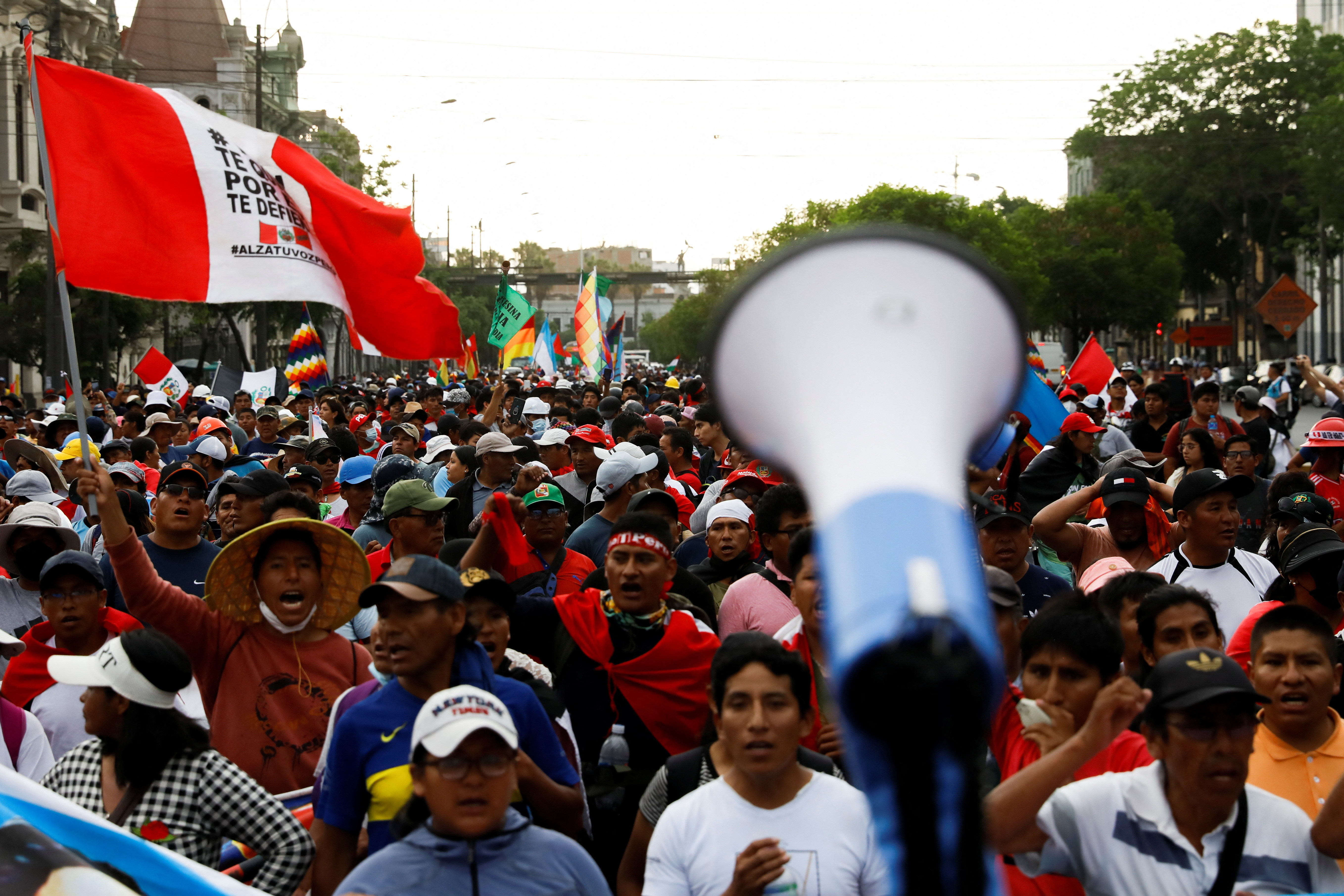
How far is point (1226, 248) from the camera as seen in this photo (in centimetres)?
5931

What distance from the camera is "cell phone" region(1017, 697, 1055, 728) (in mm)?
3137

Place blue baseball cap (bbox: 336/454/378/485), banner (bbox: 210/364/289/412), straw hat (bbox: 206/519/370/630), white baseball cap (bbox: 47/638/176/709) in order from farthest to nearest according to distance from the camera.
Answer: banner (bbox: 210/364/289/412), blue baseball cap (bbox: 336/454/378/485), straw hat (bbox: 206/519/370/630), white baseball cap (bbox: 47/638/176/709)

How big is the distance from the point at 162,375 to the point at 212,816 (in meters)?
17.5

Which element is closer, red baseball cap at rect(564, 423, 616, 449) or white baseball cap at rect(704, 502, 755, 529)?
white baseball cap at rect(704, 502, 755, 529)

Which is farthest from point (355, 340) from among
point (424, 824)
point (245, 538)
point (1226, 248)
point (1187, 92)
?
point (1226, 248)

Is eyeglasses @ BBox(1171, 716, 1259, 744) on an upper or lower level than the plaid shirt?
upper

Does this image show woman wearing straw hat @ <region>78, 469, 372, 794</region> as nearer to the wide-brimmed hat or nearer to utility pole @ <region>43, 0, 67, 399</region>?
the wide-brimmed hat

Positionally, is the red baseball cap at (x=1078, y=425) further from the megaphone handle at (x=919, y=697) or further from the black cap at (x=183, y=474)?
the megaphone handle at (x=919, y=697)

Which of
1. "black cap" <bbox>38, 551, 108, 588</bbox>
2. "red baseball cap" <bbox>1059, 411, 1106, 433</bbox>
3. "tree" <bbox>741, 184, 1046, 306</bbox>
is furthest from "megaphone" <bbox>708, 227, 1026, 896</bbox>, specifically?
"tree" <bbox>741, 184, 1046, 306</bbox>

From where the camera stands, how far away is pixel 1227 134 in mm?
51156

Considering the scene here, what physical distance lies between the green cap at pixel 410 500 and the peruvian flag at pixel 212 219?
177cm

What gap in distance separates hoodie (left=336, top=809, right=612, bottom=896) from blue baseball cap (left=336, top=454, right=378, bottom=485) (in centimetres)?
474

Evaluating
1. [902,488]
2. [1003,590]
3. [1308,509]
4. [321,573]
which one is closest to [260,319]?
[1308,509]

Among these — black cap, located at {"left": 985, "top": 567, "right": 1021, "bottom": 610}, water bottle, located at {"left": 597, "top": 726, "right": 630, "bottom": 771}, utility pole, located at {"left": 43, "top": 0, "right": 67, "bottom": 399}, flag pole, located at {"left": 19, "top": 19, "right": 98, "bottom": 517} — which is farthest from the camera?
utility pole, located at {"left": 43, "top": 0, "right": 67, "bottom": 399}
